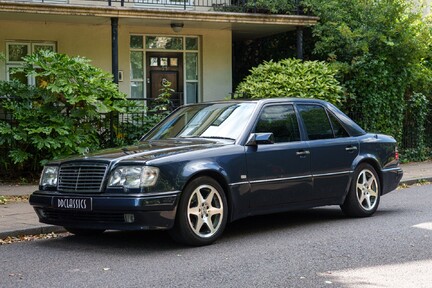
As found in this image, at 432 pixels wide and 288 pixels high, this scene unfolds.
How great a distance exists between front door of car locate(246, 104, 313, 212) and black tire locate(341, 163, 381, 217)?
3.21 feet

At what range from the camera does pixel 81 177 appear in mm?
7617

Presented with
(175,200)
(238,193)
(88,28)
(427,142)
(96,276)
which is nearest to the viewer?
(96,276)

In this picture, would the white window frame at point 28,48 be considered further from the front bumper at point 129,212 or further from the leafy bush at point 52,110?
the front bumper at point 129,212

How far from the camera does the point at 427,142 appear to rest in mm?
20672

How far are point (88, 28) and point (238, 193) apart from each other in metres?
11.3

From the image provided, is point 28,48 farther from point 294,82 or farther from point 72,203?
point 72,203

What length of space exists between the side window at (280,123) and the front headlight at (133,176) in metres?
1.73

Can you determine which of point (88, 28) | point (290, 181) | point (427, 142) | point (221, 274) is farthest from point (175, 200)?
point (427, 142)

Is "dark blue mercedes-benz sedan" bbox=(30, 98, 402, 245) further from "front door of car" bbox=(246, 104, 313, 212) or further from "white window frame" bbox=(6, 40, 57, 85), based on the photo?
"white window frame" bbox=(6, 40, 57, 85)

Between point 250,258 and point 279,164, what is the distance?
1.72m

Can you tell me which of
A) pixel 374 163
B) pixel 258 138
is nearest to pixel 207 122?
pixel 258 138

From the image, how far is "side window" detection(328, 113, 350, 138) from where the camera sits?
9.53 metres

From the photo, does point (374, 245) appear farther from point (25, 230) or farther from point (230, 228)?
point (25, 230)

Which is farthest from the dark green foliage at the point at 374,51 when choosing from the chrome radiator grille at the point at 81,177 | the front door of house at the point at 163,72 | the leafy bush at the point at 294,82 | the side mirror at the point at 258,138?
the chrome radiator grille at the point at 81,177
